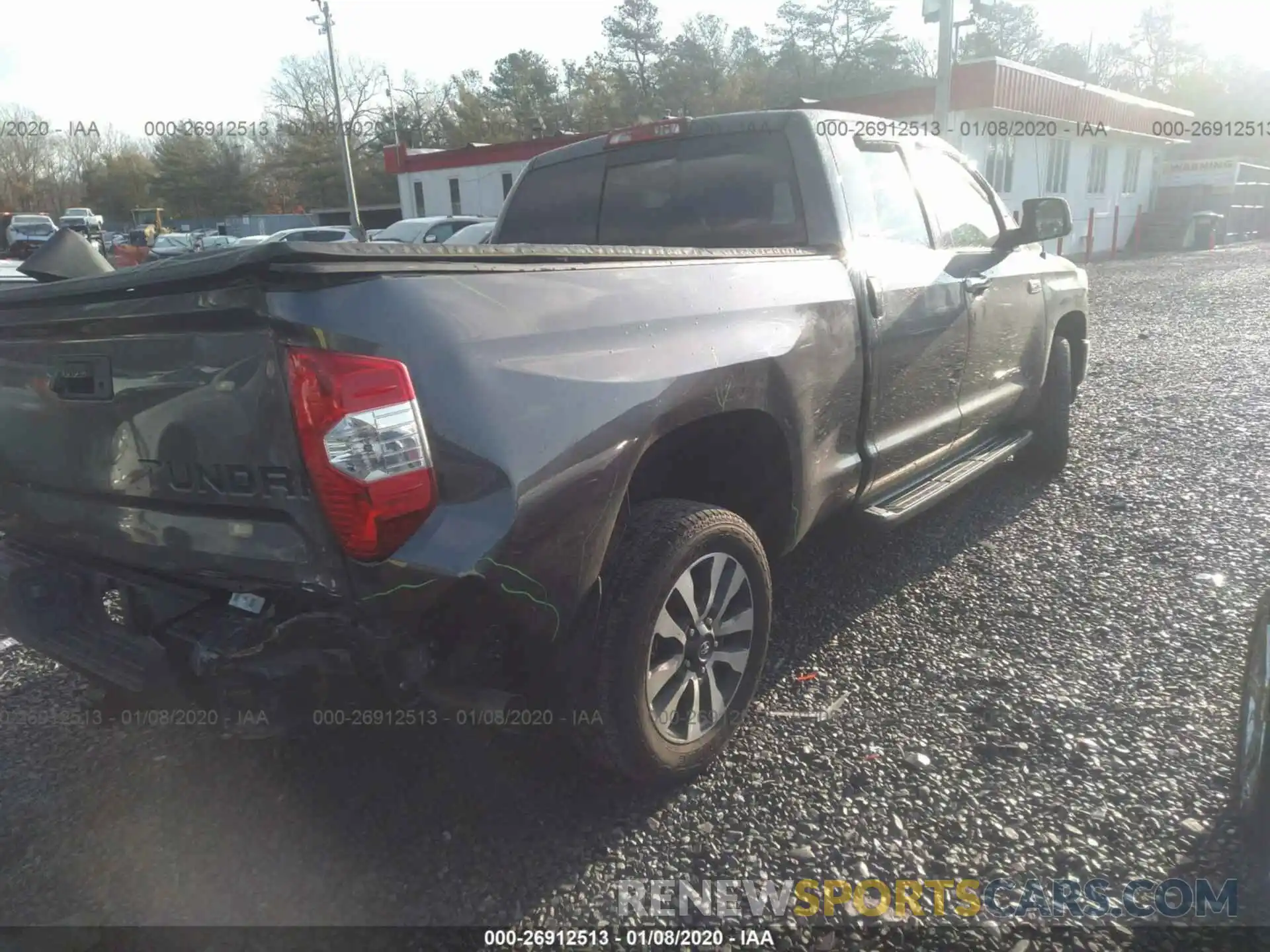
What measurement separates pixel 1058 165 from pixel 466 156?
67.0 feet

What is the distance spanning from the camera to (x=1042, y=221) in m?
4.61

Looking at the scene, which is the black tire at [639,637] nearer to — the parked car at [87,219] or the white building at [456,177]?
the white building at [456,177]

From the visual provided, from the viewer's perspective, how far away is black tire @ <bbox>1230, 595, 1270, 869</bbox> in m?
2.12

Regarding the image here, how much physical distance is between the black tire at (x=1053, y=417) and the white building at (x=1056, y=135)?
1586 centimetres

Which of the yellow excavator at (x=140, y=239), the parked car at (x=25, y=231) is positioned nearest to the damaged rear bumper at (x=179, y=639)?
the yellow excavator at (x=140, y=239)

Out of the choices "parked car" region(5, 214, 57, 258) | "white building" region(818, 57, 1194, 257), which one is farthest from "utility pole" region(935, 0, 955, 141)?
"parked car" region(5, 214, 57, 258)

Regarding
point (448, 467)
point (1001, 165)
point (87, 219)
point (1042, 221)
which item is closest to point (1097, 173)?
point (1001, 165)

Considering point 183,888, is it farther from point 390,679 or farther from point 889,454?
point 889,454

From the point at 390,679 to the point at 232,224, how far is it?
48295mm

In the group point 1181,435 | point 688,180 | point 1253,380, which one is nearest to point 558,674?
point 688,180

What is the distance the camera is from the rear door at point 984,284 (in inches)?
159

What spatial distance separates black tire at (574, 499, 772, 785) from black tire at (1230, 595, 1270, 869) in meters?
1.35

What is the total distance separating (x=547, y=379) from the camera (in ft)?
6.67

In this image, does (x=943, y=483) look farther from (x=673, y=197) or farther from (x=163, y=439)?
(x=163, y=439)
